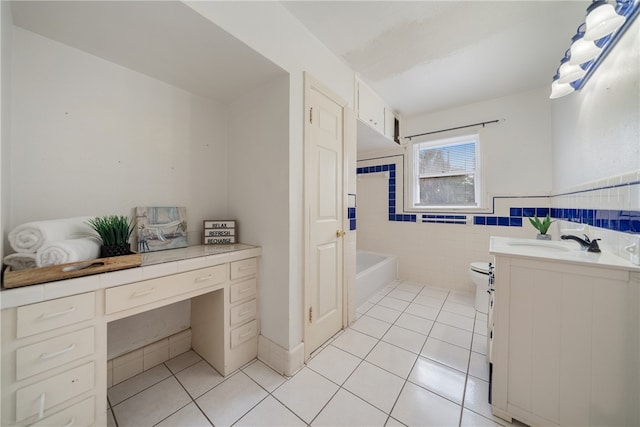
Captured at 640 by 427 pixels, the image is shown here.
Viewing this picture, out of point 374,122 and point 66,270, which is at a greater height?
point 374,122

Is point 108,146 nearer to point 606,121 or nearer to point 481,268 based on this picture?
point 606,121

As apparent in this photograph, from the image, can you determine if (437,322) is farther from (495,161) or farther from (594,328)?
(495,161)

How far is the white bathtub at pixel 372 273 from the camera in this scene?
2524mm

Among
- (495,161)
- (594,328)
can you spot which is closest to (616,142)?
(594,328)

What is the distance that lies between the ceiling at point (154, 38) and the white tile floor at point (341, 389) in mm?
2052

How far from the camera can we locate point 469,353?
1682 millimetres

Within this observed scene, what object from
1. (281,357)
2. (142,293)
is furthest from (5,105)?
(281,357)

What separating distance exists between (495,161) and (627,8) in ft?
5.77

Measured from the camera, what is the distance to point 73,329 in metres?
0.92

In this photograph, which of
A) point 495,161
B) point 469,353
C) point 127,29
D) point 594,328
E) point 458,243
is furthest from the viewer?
point 458,243

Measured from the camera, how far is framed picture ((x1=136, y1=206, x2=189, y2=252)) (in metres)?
1.47

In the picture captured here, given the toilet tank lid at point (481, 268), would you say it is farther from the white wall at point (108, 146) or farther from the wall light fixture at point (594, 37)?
the white wall at point (108, 146)

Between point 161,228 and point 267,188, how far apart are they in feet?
2.62

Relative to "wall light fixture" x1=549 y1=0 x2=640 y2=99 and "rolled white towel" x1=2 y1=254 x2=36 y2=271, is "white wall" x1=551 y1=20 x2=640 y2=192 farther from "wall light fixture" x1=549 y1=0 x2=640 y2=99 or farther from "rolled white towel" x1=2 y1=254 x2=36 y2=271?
"rolled white towel" x1=2 y1=254 x2=36 y2=271
